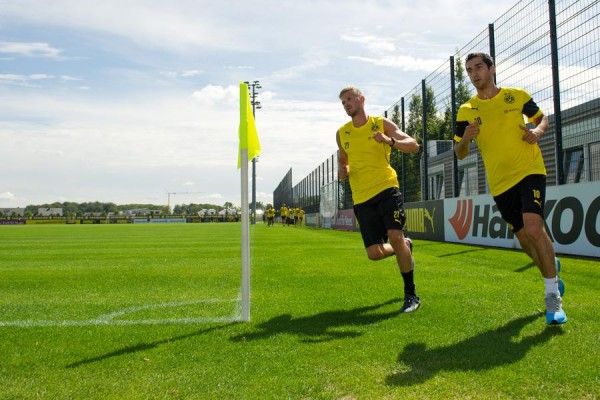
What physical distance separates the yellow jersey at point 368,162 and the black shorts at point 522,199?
40.8 inches

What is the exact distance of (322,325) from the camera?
165 inches

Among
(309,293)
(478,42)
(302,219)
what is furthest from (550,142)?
(302,219)

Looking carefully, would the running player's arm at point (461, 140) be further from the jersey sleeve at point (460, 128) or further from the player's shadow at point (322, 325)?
the player's shadow at point (322, 325)

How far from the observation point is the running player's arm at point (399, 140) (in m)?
4.78

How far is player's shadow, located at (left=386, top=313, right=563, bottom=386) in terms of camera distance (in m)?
2.93

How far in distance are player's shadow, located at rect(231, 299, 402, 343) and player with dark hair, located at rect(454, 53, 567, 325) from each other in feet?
4.15

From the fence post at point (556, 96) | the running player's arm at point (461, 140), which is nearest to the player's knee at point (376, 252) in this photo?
the running player's arm at point (461, 140)

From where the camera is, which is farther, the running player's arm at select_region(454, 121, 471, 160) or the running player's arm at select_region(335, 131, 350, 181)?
the running player's arm at select_region(335, 131, 350, 181)

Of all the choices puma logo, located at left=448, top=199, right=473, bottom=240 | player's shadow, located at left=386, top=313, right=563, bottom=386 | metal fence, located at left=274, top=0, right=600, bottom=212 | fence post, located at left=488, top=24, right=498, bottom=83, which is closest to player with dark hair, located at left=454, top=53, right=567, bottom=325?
player's shadow, located at left=386, top=313, right=563, bottom=386

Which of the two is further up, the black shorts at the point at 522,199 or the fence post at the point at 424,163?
the fence post at the point at 424,163

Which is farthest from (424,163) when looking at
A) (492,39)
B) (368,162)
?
(368,162)

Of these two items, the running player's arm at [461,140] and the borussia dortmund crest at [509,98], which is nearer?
the borussia dortmund crest at [509,98]

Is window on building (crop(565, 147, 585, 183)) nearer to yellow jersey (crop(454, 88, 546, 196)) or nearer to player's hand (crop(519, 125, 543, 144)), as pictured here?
yellow jersey (crop(454, 88, 546, 196))

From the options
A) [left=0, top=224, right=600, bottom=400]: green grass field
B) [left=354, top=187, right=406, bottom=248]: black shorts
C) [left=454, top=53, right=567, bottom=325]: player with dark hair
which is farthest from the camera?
[left=354, top=187, right=406, bottom=248]: black shorts
